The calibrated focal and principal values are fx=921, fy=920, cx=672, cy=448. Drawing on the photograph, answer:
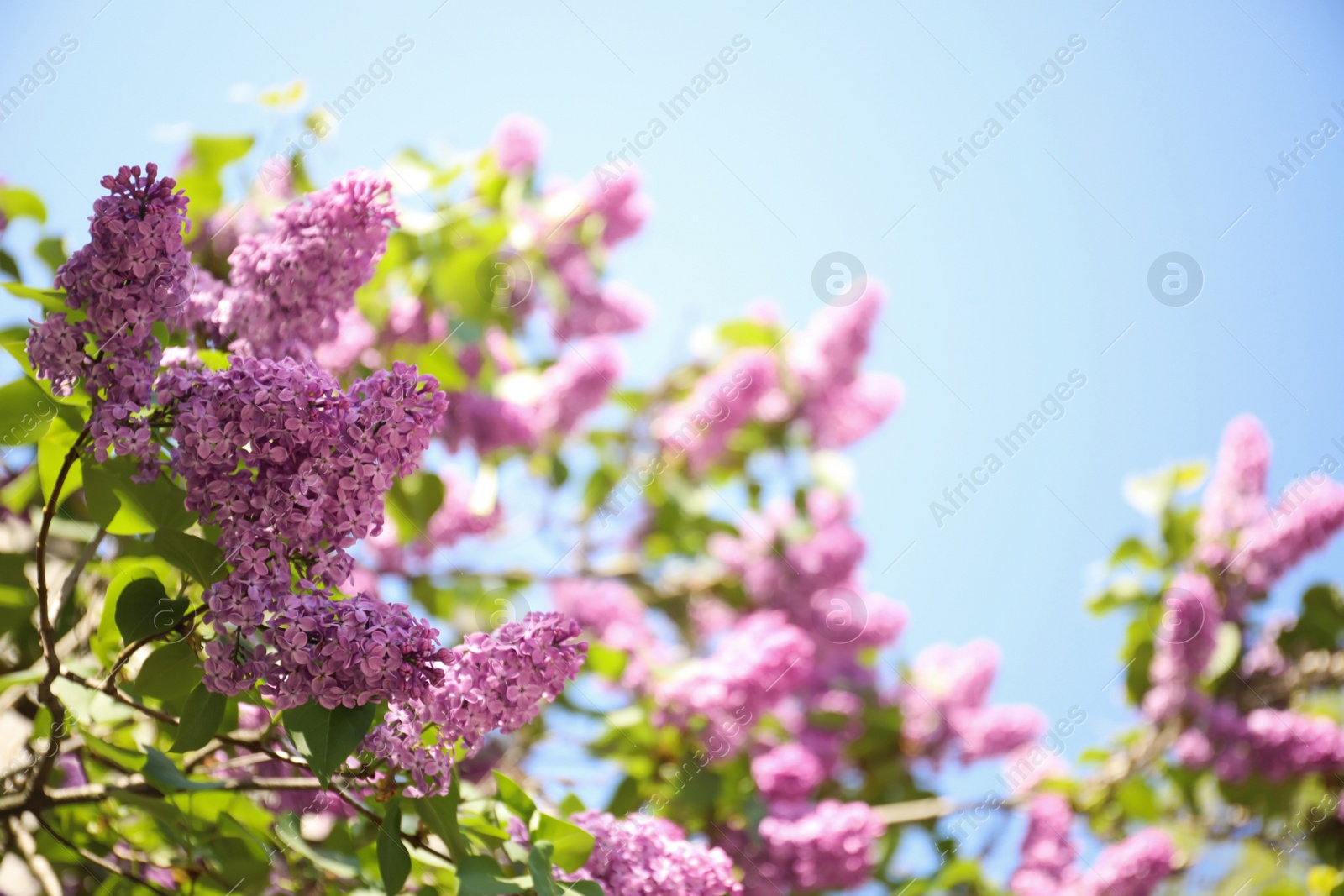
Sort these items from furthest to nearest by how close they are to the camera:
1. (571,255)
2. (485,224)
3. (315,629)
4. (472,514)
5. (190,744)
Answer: (571,255) → (472,514) → (485,224) → (190,744) → (315,629)

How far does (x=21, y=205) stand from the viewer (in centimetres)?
214

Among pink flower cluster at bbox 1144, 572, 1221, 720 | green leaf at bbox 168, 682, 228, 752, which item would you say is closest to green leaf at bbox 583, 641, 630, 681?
green leaf at bbox 168, 682, 228, 752

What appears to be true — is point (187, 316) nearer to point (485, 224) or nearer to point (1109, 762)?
point (485, 224)

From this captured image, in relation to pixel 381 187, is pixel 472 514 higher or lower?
higher

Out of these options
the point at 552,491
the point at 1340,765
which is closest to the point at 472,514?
the point at 552,491

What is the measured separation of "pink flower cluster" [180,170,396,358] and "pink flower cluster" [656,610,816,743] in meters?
1.80

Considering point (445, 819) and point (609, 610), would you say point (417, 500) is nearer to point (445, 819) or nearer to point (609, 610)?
point (609, 610)

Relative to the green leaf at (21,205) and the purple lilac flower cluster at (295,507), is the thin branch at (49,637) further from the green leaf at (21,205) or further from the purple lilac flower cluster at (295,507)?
the green leaf at (21,205)

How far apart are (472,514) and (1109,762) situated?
300 centimetres

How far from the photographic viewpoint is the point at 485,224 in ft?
10.6

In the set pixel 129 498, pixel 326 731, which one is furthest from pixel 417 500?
pixel 326 731

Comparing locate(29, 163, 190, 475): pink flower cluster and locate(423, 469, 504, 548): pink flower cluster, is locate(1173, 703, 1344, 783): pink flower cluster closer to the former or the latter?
locate(423, 469, 504, 548): pink flower cluster

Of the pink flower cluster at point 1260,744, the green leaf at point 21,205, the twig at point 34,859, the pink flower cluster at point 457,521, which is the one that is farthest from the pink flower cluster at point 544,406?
the pink flower cluster at point 1260,744

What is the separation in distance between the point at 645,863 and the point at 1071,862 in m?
3.15
